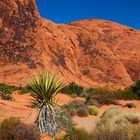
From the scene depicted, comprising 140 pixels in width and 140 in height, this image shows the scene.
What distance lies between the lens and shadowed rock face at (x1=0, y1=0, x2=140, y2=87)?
1774 inches

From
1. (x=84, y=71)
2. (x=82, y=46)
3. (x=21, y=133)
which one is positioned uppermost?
(x=82, y=46)

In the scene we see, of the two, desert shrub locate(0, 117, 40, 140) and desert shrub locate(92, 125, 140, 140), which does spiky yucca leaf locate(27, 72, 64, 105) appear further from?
desert shrub locate(92, 125, 140, 140)

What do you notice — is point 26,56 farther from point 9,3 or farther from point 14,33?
point 9,3

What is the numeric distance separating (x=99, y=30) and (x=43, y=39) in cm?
1508

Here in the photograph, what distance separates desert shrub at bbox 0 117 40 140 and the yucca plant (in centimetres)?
167

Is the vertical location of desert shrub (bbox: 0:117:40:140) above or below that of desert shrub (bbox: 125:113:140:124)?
below

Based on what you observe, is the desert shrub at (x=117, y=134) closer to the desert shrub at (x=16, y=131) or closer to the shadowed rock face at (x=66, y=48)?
the desert shrub at (x=16, y=131)

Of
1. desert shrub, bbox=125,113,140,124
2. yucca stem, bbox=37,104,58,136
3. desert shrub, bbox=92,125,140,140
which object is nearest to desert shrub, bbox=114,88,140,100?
desert shrub, bbox=125,113,140,124

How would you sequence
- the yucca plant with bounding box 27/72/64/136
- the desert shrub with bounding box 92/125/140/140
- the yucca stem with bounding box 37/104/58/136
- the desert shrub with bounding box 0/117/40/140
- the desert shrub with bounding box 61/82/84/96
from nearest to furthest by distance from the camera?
1. the desert shrub with bounding box 92/125/140/140
2. the desert shrub with bounding box 0/117/40/140
3. the yucca stem with bounding box 37/104/58/136
4. the yucca plant with bounding box 27/72/64/136
5. the desert shrub with bounding box 61/82/84/96

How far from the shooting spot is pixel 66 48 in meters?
54.1

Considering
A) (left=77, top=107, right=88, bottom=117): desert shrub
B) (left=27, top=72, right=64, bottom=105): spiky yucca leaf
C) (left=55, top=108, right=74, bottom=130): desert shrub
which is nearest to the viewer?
(left=27, top=72, right=64, bottom=105): spiky yucca leaf

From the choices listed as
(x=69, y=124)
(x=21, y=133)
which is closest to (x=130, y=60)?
(x=69, y=124)

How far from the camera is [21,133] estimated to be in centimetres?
1095

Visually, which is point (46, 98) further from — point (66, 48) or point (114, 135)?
point (66, 48)
